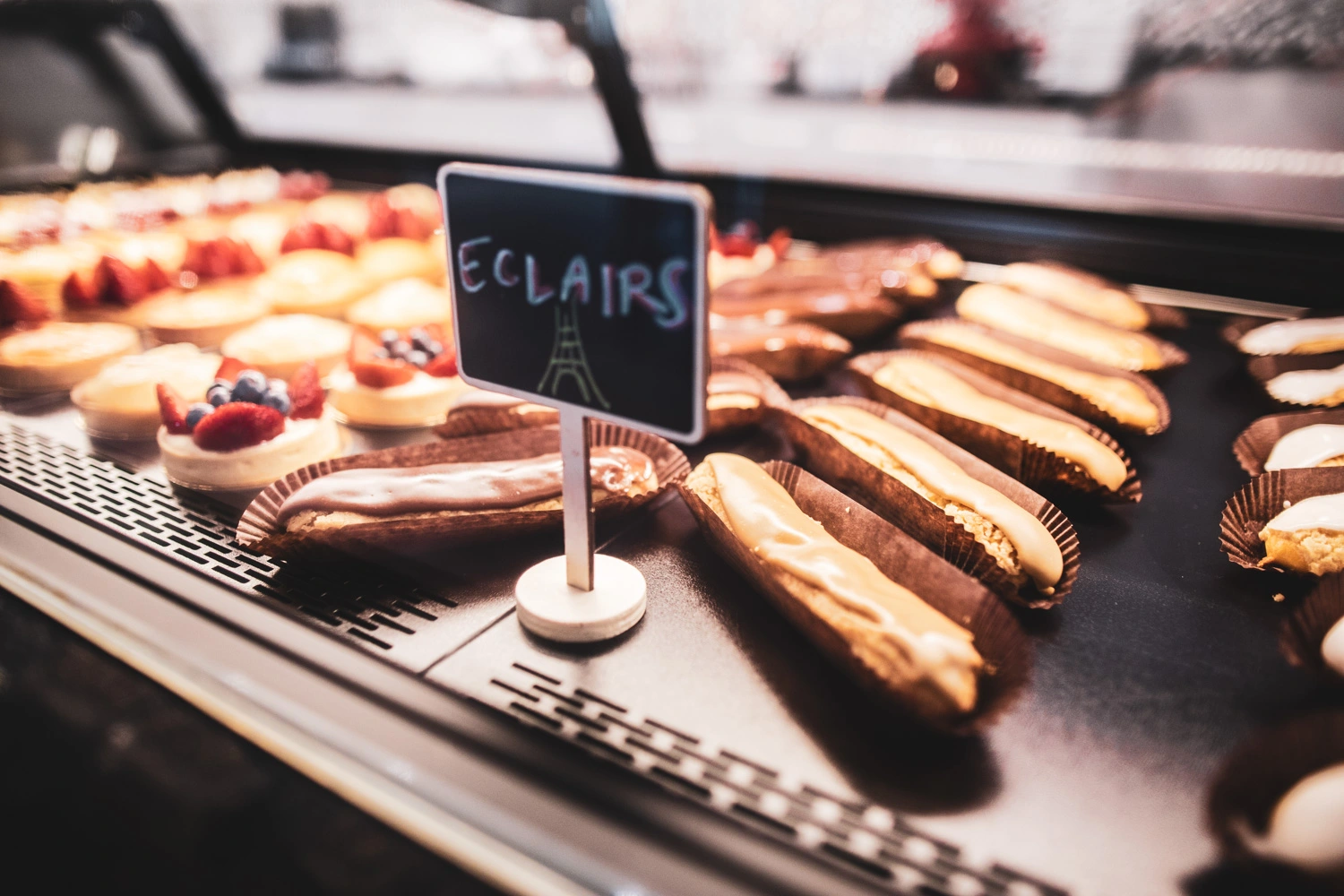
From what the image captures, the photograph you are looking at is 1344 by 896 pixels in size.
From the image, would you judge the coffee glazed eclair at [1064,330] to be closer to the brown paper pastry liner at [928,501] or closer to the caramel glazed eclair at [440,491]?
the brown paper pastry liner at [928,501]

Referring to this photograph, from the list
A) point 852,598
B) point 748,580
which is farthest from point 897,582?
point 748,580

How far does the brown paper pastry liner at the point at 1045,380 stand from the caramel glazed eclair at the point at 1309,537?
52 cm

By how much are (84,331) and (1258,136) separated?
495cm

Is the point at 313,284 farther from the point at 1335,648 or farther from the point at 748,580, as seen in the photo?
the point at 1335,648

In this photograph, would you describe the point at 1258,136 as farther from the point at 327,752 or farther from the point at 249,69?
the point at 249,69

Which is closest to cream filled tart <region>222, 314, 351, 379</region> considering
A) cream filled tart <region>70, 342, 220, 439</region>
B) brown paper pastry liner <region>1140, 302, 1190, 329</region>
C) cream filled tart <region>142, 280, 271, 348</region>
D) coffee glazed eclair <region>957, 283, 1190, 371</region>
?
cream filled tart <region>142, 280, 271, 348</region>

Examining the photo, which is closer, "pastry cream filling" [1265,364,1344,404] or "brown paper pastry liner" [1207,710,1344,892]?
"brown paper pastry liner" [1207,710,1344,892]

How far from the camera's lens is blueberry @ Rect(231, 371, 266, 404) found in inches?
78.0

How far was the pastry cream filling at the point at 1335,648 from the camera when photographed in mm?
1213

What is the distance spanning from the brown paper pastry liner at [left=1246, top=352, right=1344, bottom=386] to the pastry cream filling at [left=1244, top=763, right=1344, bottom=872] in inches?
62.7

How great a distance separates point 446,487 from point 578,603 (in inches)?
15.3

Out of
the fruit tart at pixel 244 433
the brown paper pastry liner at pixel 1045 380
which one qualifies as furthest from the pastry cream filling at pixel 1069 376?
the fruit tart at pixel 244 433

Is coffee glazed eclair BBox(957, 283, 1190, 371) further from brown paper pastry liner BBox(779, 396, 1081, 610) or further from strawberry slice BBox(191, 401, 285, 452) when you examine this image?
strawberry slice BBox(191, 401, 285, 452)

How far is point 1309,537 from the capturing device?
1.50 metres
